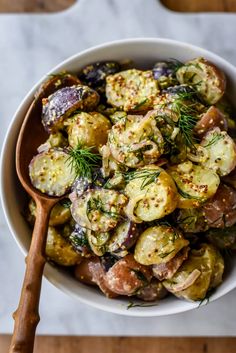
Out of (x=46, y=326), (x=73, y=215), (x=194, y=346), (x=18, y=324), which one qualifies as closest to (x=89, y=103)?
(x=73, y=215)

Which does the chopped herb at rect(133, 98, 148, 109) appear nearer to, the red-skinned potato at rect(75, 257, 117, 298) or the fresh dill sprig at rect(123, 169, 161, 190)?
the fresh dill sprig at rect(123, 169, 161, 190)

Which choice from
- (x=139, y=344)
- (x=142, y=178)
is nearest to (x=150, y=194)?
(x=142, y=178)

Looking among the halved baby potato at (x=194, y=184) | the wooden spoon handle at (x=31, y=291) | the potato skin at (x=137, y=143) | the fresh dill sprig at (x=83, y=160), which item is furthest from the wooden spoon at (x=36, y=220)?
the halved baby potato at (x=194, y=184)

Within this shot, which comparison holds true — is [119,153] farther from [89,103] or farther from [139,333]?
[139,333]

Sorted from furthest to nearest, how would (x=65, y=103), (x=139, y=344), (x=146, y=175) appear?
(x=139, y=344) → (x=65, y=103) → (x=146, y=175)

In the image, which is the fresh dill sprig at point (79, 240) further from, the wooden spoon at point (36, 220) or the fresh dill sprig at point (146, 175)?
the fresh dill sprig at point (146, 175)

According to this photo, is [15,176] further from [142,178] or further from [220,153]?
[220,153]
